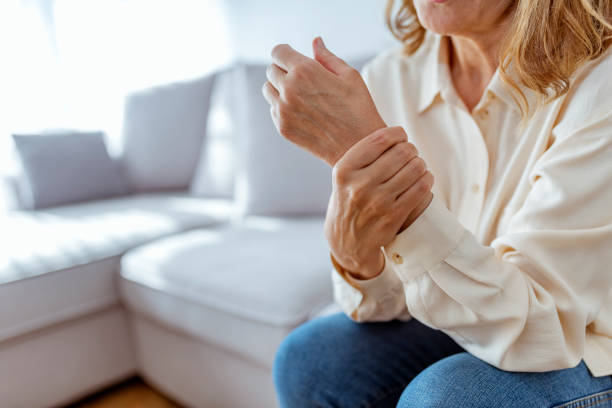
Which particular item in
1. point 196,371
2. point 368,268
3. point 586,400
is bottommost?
point 196,371

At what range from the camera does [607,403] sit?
0.53m

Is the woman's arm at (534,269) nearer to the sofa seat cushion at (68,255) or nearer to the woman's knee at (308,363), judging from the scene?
the woman's knee at (308,363)

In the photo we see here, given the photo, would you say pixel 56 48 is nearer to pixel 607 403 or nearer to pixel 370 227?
pixel 370 227

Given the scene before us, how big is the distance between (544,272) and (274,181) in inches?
39.2

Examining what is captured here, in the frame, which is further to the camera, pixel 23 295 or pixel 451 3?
pixel 23 295

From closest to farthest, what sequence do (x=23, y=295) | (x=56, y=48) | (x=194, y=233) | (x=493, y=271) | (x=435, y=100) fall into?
(x=493, y=271), (x=435, y=100), (x=23, y=295), (x=194, y=233), (x=56, y=48)

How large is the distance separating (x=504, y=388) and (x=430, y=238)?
0.18m

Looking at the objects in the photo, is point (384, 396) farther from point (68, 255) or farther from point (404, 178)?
point (68, 255)

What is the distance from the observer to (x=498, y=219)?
0.67 m

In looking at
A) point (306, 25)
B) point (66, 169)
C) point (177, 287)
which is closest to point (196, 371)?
point (177, 287)

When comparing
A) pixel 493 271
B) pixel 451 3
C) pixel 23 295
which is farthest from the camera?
pixel 23 295

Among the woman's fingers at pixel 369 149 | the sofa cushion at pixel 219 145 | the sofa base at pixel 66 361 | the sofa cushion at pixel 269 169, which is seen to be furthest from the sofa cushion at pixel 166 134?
the woman's fingers at pixel 369 149

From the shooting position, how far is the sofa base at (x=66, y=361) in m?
1.12

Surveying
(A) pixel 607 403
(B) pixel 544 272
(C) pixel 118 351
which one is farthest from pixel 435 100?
(C) pixel 118 351
